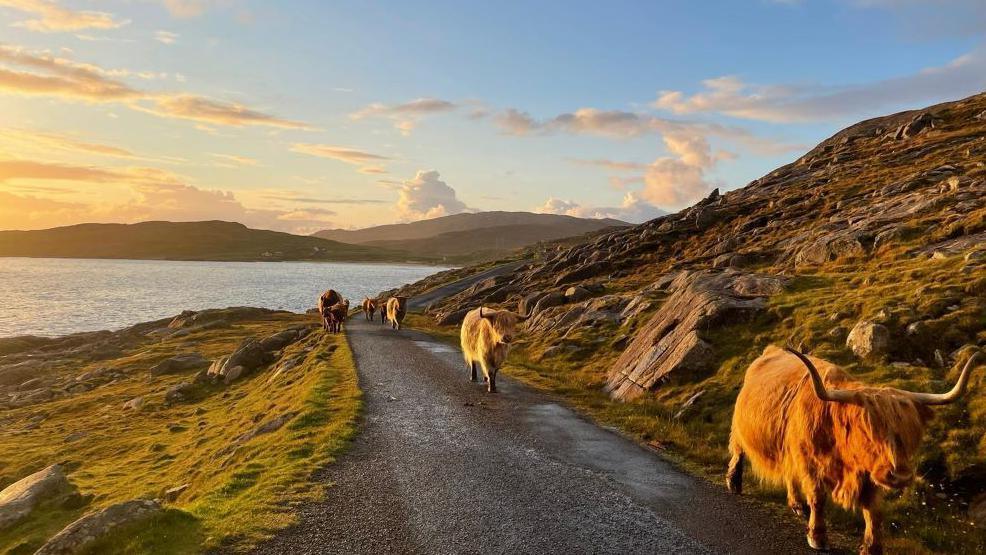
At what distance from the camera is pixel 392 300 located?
48.0m

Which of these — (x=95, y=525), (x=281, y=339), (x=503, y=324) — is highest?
(x=503, y=324)

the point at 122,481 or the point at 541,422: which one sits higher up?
the point at 541,422

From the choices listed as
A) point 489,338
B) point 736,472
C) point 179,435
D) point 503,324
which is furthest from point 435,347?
point 736,472

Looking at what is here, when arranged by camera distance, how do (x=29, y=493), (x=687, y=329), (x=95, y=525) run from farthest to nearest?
1. (x=687, y=329)
2. (x=29, y=493)
3. (x=95, y=525)

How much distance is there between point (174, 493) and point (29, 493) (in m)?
5.45

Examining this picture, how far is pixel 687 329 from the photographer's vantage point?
71.9 feet

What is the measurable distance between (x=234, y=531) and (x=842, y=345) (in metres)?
17.6

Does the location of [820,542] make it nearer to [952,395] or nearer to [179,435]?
[952,395]

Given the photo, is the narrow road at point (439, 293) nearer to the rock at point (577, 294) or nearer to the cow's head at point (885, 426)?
the rock at point (577, 294)

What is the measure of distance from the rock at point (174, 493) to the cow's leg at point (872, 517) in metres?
18.3

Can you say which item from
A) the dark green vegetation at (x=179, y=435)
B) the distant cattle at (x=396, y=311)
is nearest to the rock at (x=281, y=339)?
the dark green vegetation at (x=179, y=435)

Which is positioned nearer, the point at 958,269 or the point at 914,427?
the point at 914,427

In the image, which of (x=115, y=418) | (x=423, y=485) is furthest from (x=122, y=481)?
(x=423, y=485)

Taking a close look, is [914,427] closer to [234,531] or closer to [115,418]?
[234,531]
